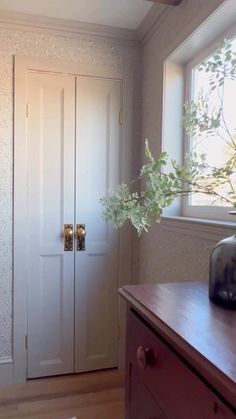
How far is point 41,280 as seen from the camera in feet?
7.47

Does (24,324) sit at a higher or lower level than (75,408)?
higher

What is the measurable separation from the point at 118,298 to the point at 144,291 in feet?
4.64

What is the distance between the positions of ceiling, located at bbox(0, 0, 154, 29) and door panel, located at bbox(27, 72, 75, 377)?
358 mm

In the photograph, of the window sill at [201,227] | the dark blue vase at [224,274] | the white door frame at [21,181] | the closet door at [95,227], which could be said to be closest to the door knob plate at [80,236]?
the closet door at [95,227]

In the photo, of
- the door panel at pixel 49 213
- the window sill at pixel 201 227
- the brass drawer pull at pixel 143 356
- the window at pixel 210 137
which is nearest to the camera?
the brass drawer pull at pixel 143 356

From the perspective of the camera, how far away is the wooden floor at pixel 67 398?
75.5 inches

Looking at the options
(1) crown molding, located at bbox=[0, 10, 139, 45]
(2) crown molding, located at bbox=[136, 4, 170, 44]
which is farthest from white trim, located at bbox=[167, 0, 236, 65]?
(1) crown molding, located at bbox=[0, 10, 139, 45]

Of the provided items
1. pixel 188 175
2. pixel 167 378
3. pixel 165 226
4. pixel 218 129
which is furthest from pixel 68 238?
pixel 167 378

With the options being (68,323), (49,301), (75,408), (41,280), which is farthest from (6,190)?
(75,408)

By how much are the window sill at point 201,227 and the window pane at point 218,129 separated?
0.34 feet

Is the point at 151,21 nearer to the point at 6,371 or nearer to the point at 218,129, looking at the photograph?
the point at 218,129

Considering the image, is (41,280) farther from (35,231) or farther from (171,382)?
(171,382)

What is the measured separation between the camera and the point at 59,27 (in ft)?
7.22

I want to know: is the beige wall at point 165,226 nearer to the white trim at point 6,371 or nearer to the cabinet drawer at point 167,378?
the cabinet drawer at point 167,378
